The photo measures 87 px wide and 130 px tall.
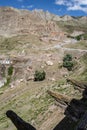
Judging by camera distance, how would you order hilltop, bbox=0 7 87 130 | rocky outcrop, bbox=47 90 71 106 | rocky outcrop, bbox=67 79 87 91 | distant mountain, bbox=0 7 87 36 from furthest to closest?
distant mountain, bbox=0 7 87 36
rocky outcrop, bbox=67 79 87 91
hilltop, bbox=0 7 87 130
rocky outcrop, bbox=47 90 71 106

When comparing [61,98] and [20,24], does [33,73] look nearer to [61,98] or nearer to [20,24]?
[61,98]

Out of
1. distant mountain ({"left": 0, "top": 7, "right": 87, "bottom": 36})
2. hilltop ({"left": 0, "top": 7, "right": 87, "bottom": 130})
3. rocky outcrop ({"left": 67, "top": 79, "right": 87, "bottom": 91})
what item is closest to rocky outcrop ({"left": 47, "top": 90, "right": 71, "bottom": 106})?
hilltop ({"left": 0, "top": 7, "right": 87, "bottom": 130})

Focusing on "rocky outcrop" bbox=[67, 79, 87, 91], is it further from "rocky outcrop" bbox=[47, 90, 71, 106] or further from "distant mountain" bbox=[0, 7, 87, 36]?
"distant mountain" bbox=[0, 7, 87, 36]

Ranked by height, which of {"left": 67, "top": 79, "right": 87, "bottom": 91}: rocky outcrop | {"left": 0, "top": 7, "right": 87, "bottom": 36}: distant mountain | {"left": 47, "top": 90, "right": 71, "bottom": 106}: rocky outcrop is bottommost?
{"left": 47, "top": 90, "right": 71, "bottom": 106}: rocky outcrop

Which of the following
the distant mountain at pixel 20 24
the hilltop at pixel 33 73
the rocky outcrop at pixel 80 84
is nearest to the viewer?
the hilltop at pixel 33 73

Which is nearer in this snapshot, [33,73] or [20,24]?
[33,73]

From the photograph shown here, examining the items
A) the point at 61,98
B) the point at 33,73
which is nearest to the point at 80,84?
the point at 61,98

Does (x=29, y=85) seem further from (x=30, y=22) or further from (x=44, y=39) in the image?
(x=30, y=22)

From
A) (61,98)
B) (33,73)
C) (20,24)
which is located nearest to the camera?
(61,98)

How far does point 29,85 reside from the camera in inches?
2472

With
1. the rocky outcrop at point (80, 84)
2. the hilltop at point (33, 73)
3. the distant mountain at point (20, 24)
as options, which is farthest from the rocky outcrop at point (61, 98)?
the distant mountain at point (20, 24)

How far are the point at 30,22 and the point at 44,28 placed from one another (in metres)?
9.58

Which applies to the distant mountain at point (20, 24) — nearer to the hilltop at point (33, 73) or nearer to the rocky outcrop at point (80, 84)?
the hilltop at point (33, 73)

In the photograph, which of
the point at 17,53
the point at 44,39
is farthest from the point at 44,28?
the point at 17,53
